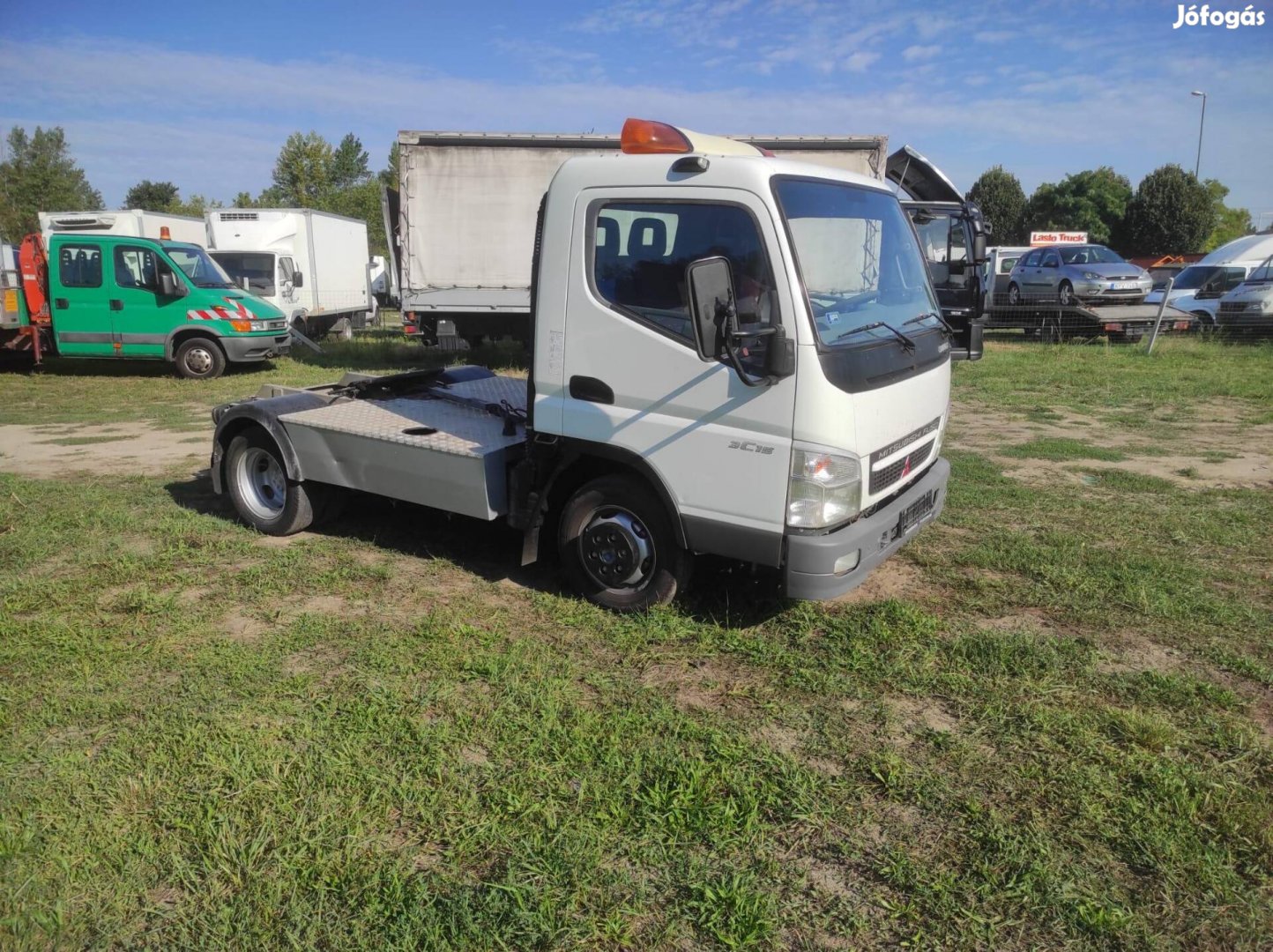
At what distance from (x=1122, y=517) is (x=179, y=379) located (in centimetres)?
1360

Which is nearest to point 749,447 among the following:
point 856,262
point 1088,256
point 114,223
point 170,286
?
point 856,262

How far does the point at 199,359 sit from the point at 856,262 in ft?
41.9

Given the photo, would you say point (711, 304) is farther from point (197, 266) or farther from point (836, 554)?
point (197, 266)

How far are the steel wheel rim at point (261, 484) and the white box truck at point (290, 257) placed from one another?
12517 millimetres

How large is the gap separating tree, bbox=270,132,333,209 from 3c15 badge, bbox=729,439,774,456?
4795 cm

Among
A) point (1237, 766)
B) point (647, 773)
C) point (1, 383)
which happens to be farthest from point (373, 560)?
point (1, 383)

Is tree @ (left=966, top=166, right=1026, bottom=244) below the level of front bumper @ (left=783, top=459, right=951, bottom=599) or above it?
above

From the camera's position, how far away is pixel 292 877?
8.84 ft

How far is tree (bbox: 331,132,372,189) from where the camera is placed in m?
52.3

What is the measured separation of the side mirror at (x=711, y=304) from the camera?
3.55 meters

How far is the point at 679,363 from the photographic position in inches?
157

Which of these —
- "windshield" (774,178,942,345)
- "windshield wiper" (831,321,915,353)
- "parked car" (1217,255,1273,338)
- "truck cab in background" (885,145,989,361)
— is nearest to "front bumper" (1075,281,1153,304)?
"parked car" (1217,255,1273,338)

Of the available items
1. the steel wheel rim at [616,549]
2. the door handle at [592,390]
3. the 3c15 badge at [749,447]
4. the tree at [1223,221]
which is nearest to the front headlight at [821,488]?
the 3c15 badge at [749,447]

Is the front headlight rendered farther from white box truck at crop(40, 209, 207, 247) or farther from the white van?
the white van
